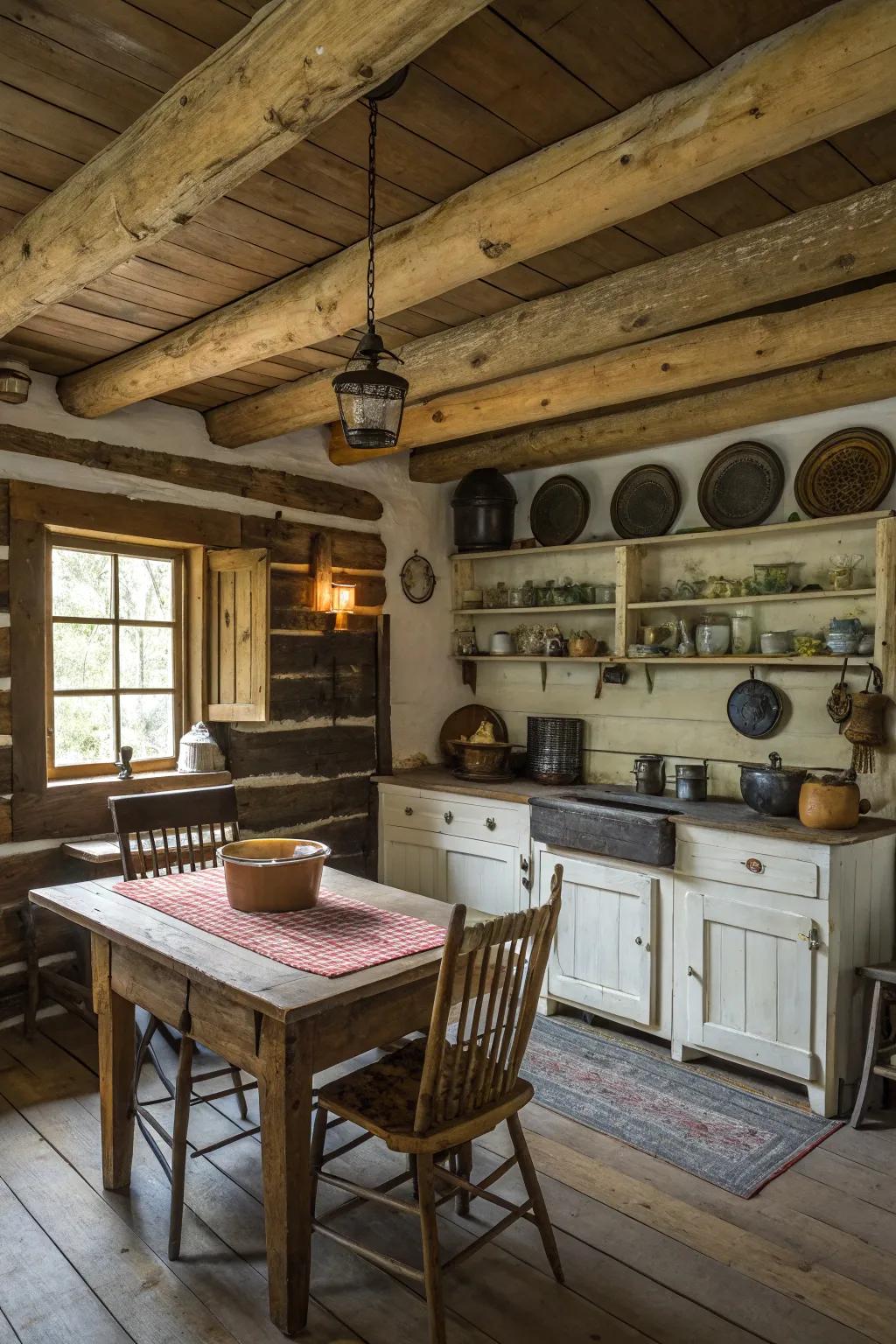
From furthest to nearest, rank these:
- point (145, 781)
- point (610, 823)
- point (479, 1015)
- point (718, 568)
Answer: point (718, 568) → point (145, 781) → point (610, 823) → point (479, 1015)

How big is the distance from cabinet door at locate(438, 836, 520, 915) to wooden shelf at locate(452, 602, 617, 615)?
3.96 ft

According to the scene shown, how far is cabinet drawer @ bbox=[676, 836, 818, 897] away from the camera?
3084mm

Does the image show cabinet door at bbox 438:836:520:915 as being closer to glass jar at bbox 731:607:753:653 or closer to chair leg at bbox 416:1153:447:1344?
glass jar at bbox 731:607:753:653

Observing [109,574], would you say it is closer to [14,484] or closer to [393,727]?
[14,484]

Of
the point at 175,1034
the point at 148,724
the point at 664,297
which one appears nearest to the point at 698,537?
the point at 664,297

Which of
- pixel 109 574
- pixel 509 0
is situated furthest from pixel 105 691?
pixel 509 0

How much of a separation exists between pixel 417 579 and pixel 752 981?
106 inches

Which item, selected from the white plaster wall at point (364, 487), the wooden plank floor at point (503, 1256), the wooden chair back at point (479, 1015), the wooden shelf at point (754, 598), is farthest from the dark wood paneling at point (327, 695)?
the wooden chair back at point (479, 1015)

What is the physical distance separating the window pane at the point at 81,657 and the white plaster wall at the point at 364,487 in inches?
→ 23.8

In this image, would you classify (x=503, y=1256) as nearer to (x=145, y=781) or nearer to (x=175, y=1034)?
(x=175, y=1034)

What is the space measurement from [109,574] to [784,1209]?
3.42m

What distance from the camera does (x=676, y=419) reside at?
397 centimetres

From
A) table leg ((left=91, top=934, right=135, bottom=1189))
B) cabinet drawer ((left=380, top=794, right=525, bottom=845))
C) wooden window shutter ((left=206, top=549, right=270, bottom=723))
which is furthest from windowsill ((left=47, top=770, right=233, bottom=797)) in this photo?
table leg ((left=91, top=934, right=135, bottom=1189))

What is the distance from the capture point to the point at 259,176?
7.39 feet
